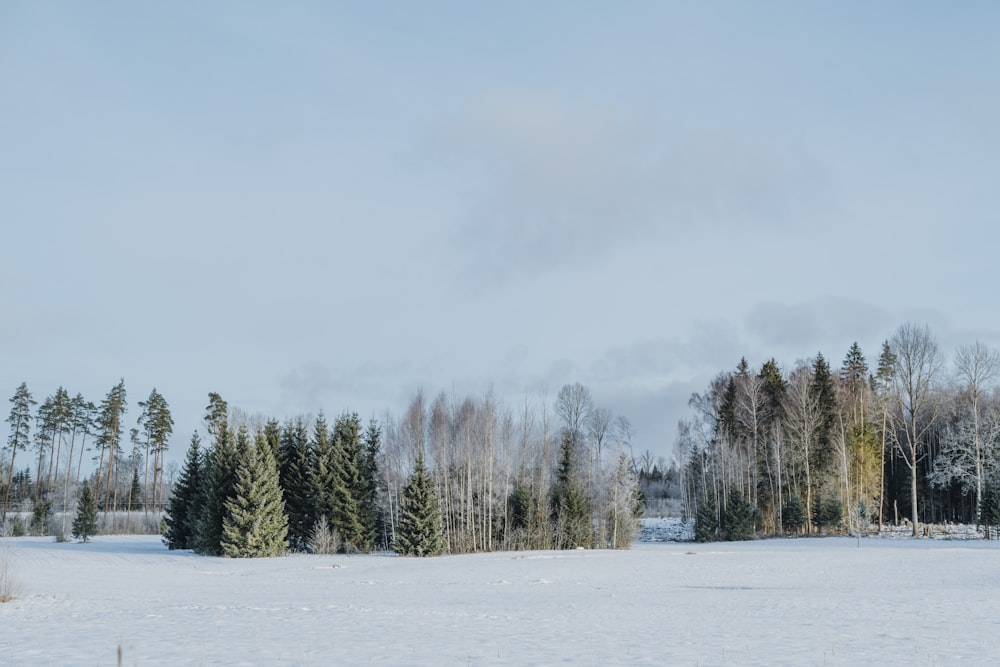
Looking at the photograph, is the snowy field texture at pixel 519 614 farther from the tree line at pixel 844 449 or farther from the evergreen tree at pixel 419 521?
the tree line at pixel 844 449

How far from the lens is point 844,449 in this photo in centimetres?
5909

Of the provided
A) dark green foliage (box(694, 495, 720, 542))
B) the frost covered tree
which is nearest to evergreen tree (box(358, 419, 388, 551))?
the frost covered tree

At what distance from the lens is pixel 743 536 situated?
6019cm

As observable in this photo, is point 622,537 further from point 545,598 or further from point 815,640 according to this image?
point 815,640

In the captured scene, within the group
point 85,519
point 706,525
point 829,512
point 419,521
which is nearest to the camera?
point 419,521

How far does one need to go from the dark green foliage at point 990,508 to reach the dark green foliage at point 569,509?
24.2 meters

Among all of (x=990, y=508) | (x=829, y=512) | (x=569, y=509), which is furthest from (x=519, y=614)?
(x=829, y=512)

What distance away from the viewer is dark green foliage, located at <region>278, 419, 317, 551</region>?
5156 centimetres

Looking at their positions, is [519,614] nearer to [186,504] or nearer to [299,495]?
[299,495]

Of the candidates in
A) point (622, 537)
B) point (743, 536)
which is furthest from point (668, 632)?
point (743, 536)

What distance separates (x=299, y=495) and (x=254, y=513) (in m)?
6.34

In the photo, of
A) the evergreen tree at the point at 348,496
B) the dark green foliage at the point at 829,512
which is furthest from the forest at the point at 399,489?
the dark green foliage at the point at 829,512

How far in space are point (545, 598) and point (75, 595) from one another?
1386 cm

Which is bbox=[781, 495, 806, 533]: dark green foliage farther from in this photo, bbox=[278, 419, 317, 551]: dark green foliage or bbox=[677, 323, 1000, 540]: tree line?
bbox=[278, 419, 317, 551]: dark green foliage
